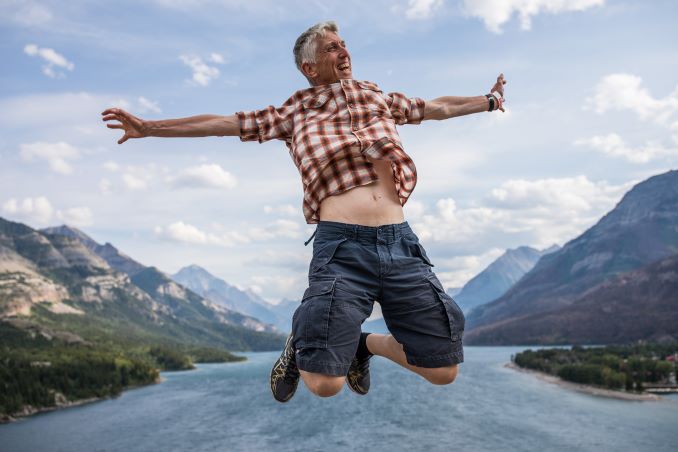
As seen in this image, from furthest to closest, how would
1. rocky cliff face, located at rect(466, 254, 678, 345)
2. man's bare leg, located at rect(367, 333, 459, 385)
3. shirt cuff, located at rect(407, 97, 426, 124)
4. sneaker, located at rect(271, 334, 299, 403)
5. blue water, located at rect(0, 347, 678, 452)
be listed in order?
rocky cliff face, located at rect(466, 254, 678, 345) → blue water, located at rect(0, 347, 678, 452) → shirt cuff, located at rect(407, 97, 426, 124) → sneaker, located at rect(271, 334, 299, 403) → man's bare leg, located at rect(367, 333, 459, 385)

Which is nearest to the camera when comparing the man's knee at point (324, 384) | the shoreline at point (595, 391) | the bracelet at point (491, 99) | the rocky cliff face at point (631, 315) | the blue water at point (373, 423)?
the man's knee at point (324, 384)

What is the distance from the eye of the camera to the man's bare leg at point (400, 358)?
12.5ft

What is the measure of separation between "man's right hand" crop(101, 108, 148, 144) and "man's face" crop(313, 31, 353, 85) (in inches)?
51.1

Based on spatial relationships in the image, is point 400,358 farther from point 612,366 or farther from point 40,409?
point 612,366

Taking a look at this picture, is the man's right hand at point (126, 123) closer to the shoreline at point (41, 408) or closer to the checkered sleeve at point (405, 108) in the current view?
the checkered sleeve at point (405, 108)

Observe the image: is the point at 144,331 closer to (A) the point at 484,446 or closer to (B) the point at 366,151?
(A) the point at 484,446

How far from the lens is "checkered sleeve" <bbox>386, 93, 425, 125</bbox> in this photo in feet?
14.5

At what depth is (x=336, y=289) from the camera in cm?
355

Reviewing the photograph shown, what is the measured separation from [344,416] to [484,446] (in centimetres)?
2641

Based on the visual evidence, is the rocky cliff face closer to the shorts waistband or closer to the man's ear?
the shorts waistband

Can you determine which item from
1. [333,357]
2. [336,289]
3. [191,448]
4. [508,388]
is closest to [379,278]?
[336,289]

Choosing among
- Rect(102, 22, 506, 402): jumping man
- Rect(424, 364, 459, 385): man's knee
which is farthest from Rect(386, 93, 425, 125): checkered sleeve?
Rect(424, 364, 459, 385): man's knee

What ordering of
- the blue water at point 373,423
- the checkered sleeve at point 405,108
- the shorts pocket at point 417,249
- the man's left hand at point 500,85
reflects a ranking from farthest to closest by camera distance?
1. the blue water at point 373,423
2. the man's left hand at point 500,85
3. the checkered sleeve at point 405,108
4. the shorts pocket at point 417,249

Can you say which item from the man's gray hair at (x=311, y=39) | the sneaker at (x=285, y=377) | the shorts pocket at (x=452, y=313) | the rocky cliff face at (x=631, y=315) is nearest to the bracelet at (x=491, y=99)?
the man's gray hair at (x=311, y=39)
